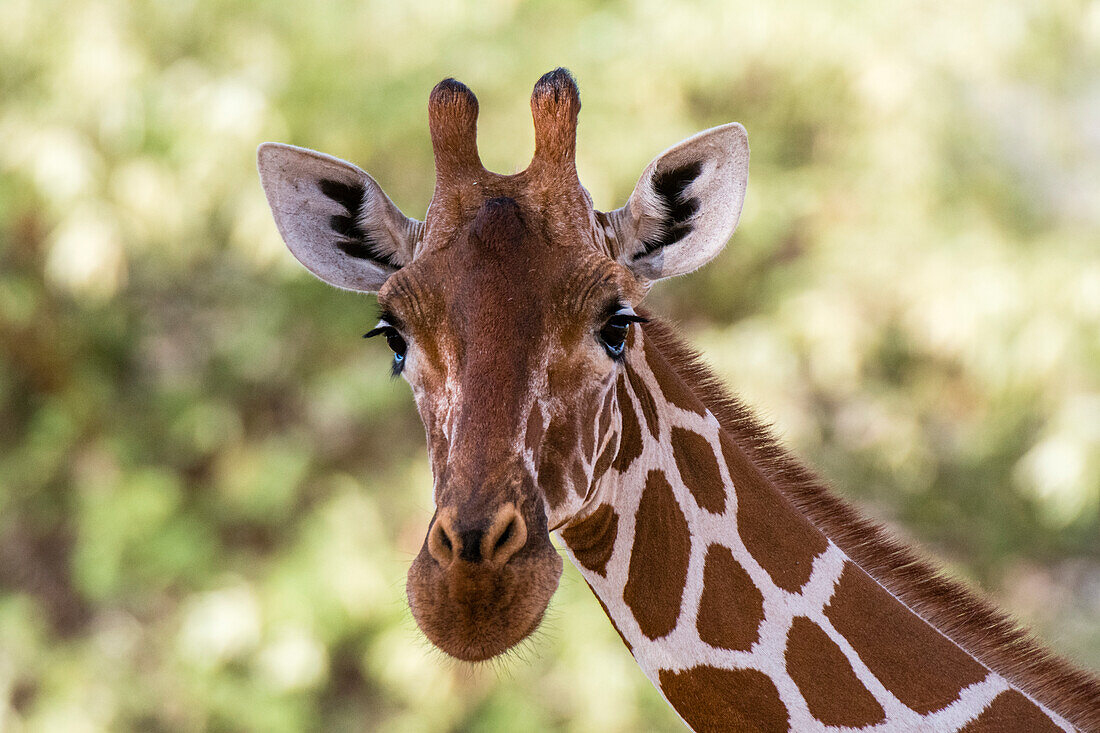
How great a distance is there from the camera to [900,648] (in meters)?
2.12

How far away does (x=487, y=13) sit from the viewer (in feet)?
25.0

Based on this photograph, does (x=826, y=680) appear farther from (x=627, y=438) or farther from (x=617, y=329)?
(x=617, y=329)

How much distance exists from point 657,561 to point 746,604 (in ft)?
0.68

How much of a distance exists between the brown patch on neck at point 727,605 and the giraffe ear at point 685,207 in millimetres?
642

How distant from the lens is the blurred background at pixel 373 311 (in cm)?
Answer: 730

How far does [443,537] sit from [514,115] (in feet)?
20.7

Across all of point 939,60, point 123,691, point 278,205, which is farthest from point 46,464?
→ point 939,60

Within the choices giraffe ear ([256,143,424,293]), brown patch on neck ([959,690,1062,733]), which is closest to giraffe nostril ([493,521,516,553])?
giraffe ear ([256,143,424,293])

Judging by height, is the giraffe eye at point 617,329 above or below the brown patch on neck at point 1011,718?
above

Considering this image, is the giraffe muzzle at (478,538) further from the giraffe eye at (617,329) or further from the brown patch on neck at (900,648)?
the brown patch on neck at (900,648)

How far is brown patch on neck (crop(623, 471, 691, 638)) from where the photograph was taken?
215cm

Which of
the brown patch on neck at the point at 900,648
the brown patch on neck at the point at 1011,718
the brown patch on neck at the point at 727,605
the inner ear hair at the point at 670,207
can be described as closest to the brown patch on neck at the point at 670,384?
the inner ear hair at the point at 670,207

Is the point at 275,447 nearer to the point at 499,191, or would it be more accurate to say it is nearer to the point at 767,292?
the point at 767,292

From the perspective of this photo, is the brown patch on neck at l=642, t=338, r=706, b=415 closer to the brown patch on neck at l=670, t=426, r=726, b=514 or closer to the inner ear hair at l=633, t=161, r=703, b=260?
the brown patch on neck at l=670, t=426, r=726, b=514
